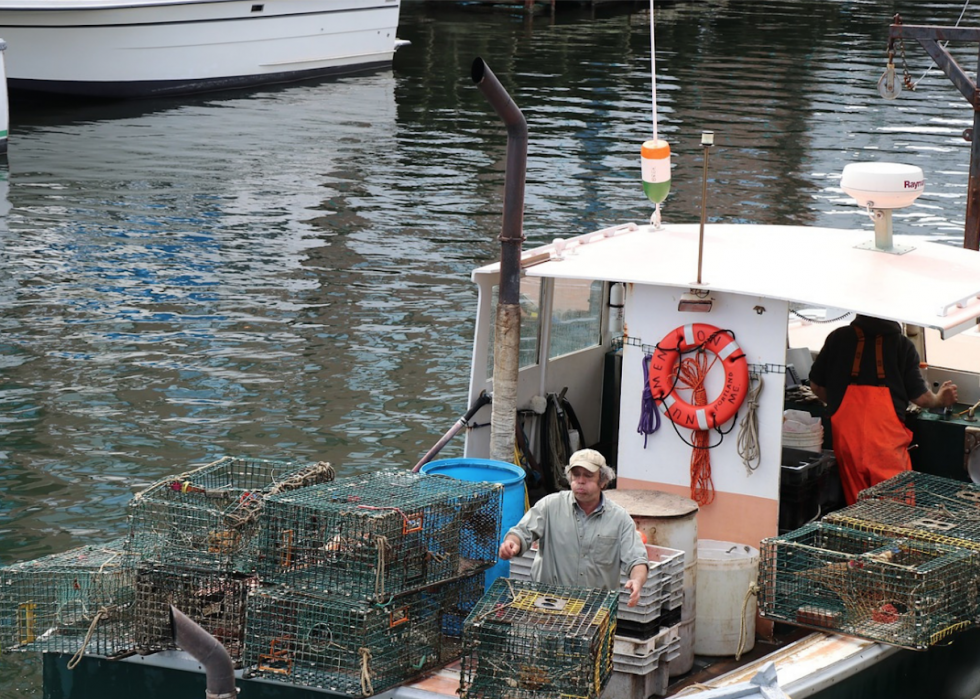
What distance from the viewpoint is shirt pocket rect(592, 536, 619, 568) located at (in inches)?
267

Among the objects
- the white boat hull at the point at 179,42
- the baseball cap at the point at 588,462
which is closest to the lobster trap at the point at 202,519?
the baseball cap at the point at 588,462

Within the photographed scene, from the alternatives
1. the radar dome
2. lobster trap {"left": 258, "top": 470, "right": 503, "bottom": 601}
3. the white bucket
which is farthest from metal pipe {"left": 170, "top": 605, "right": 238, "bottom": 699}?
the radar dome

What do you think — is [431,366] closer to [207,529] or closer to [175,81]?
[207,529]

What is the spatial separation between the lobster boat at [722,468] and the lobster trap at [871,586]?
1 cm

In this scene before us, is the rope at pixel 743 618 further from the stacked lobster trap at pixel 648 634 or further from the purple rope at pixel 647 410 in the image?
the purple rope at pixel 647 410

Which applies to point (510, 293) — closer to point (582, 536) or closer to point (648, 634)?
point (582, 536)

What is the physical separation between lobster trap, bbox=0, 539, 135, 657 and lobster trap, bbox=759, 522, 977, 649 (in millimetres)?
3286

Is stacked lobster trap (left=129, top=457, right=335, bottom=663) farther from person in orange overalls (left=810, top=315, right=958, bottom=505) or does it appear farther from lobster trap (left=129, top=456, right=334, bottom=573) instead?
person in orange overalls (left=810, top=315, right=958, bottom=505)

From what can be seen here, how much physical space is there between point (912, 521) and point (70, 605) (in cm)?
443

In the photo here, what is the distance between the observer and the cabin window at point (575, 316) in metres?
9.48

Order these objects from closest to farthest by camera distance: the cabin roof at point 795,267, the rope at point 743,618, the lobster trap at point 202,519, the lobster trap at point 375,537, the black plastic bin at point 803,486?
the lobster trap at point 375,537 → the lobster trap at point 202,519 → the rope at point 743,618 → the cabin roof at point 795,267 → the black plastic bin at point 803,486

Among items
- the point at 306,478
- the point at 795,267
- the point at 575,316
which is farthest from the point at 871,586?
the point at 575,316

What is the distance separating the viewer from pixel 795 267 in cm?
828

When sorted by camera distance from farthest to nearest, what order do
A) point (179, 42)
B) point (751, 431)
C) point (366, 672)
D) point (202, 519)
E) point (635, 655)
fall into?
point (179, 42)
point (751, 431)
point (202, 519)
point (635, 655)
point (366, 672)
